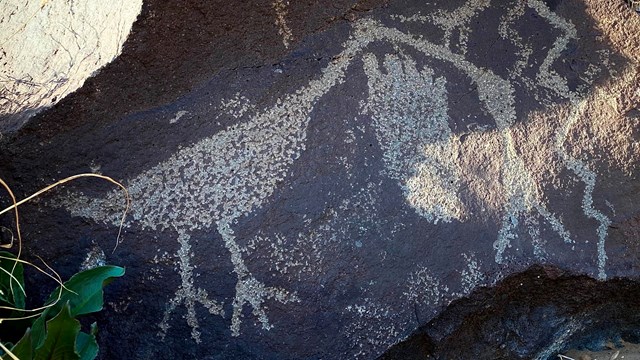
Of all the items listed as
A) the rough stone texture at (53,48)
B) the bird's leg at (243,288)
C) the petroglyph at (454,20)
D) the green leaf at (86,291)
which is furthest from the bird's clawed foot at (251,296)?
the petroglyph at (454,20)

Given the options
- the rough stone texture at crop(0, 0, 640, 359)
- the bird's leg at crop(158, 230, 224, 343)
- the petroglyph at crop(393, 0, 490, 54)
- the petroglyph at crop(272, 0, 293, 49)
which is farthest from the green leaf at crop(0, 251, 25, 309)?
the petroglyph at crop(393, 0, 490, 54)

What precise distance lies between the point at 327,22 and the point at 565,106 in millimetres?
527

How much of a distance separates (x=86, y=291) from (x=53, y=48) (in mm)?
508

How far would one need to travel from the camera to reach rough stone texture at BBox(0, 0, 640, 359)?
1748 millimetres

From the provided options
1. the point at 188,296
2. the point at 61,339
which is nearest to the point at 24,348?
the point at 61,339

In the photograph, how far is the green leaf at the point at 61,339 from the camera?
62.4 inches

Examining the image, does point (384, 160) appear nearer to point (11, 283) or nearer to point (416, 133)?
point (416, 133)

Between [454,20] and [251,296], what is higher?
[454,20]

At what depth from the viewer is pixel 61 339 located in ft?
5.27

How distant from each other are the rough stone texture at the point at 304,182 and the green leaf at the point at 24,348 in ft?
0.74

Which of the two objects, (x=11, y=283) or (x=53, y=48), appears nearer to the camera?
(x=11, y=283)

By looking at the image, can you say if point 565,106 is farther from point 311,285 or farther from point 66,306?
point 66,306

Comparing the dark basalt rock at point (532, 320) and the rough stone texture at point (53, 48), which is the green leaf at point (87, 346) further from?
the dark basalt rock at point (532, 320)

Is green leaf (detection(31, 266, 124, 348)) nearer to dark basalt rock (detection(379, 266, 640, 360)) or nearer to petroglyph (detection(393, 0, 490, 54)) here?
dark basalt rock (detection(379, 266, 640, 360))
